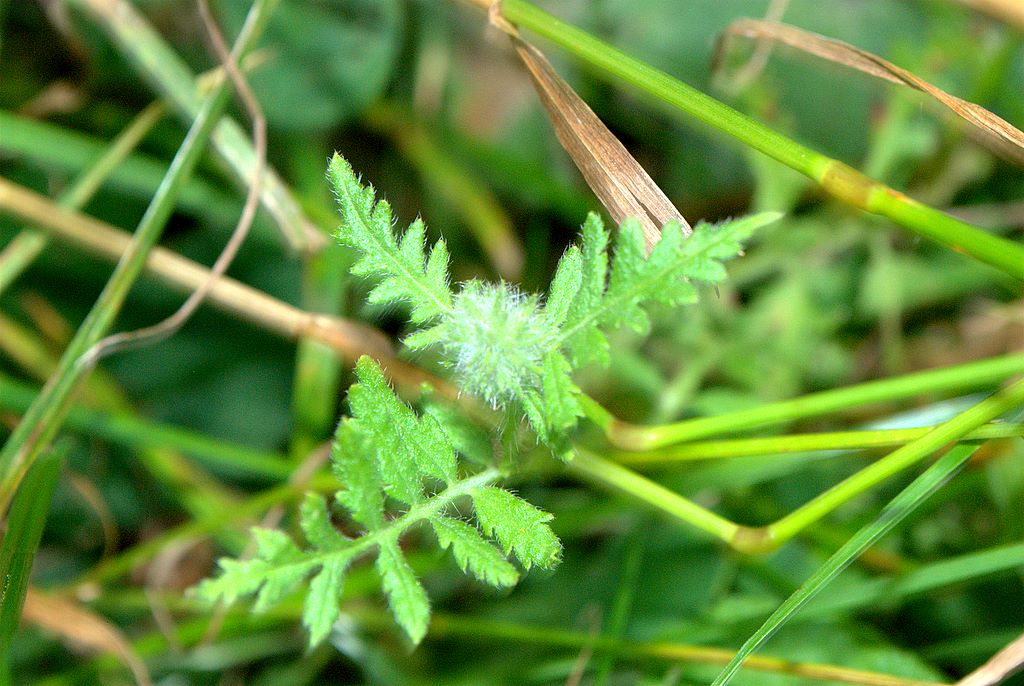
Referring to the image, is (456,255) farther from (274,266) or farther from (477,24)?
(477,24)

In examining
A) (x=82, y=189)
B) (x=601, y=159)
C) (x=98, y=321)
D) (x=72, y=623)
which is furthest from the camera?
(x=82, y=189)

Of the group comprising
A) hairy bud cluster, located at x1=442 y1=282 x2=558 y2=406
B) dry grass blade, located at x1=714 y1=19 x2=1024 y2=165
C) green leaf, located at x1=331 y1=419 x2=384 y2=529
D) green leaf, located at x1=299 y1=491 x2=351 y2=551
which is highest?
dry grass blade, located at x1=714 y1=19 x2=1024 y2=165

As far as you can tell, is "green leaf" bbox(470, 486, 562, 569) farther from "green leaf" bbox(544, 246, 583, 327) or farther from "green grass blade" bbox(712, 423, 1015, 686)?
"green grass blade" bbox(712, 423, 1015, 686)

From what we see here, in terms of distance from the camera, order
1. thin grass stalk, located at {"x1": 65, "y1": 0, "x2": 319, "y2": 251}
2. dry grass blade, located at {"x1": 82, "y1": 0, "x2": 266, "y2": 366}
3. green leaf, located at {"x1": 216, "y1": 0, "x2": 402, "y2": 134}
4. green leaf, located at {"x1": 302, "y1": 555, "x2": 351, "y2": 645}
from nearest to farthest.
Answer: green leaf, located at {"x1": 302, "y1": 555, "x2": 351, "y2": 645}
dry grass blade, located at {"x1": 82, "y1": 0, "x2": 266, "y2": 366}
thin grass stalk, located at {"x1": 65, "y1": 0, "x2": 319, "y2": 251}
green leaf, located at {"x1": 216, "y1": 0, "x2": 402, "y2": 134}

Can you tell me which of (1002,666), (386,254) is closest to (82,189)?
(386,254)

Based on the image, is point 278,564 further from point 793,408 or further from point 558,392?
point 793,408

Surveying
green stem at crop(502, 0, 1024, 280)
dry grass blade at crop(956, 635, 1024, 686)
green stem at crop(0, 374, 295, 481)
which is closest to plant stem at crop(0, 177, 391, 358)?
green stem at crop(0, 374, 295, 481)

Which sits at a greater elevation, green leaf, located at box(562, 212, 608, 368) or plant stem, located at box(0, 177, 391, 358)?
plant stem, located at box(0, 177, 391, 358)

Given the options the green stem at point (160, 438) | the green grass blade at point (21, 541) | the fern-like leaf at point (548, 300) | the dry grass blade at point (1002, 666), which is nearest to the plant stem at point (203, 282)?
the green stem at point (160, 438)
